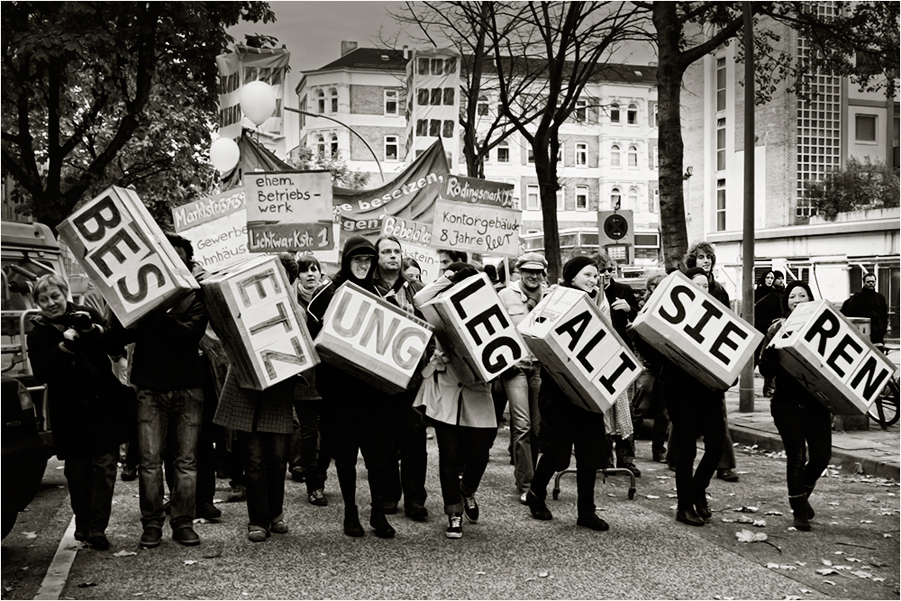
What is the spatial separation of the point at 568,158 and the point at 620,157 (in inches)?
160

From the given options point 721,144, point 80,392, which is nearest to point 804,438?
point 80,392

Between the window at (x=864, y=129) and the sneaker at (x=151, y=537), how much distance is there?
4421 centimetres

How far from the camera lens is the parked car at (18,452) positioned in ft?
19.3

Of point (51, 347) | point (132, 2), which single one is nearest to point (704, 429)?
point (51, 347)

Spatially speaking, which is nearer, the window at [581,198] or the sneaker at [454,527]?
the sneaker at [454,527]

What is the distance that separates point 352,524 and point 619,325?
332cm

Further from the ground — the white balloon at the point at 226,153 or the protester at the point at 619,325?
the white balloon at the point at 226,153

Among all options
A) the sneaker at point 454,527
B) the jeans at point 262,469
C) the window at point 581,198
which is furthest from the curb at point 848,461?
the window at point 581,198

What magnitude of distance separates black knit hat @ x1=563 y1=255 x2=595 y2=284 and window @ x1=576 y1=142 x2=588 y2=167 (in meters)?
70.0

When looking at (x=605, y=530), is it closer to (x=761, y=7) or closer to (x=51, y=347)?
(x=51, y=347)

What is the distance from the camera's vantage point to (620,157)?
77812 mm

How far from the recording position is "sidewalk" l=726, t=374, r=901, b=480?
33.3 feet

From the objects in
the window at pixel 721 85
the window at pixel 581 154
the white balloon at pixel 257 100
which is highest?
the window at pixel 721 85

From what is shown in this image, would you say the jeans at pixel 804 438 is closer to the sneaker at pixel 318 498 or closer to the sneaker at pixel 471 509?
the sneaker at pixel 471 509
